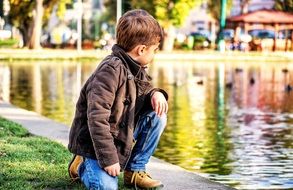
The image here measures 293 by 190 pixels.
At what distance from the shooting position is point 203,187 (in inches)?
325

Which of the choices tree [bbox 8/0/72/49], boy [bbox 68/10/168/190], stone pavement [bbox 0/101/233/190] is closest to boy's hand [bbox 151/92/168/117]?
boy [bbox 68/10/168/190]

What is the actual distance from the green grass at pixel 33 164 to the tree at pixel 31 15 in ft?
150

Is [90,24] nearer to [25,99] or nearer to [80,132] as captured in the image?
[25,99]

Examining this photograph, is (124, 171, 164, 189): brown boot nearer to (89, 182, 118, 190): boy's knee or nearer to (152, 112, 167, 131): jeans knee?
(152, 112, 167, 131): jeans knee

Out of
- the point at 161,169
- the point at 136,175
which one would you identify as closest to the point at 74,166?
the point at 136,175

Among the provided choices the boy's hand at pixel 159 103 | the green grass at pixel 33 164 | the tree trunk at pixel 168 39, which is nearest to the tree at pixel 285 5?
the tree trunk at pixel 168 39

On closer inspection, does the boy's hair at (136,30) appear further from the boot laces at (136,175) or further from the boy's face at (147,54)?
the boot laces at (136,175)

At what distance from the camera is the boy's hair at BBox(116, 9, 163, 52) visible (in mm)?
6730

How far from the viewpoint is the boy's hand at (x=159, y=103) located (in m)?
7.11

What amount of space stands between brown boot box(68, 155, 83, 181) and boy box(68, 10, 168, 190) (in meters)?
0.17

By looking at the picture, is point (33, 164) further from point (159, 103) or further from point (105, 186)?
point (159, 103)

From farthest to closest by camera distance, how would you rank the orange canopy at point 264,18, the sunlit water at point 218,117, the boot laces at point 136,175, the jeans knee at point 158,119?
the orange canopy at point 264,18, the sunlit water at point 218,117, the boot laces at point 136,175, the jeans knee at point 158,119

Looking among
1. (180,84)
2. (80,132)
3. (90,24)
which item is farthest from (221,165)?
(90,24)

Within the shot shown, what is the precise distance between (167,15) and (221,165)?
157ft
